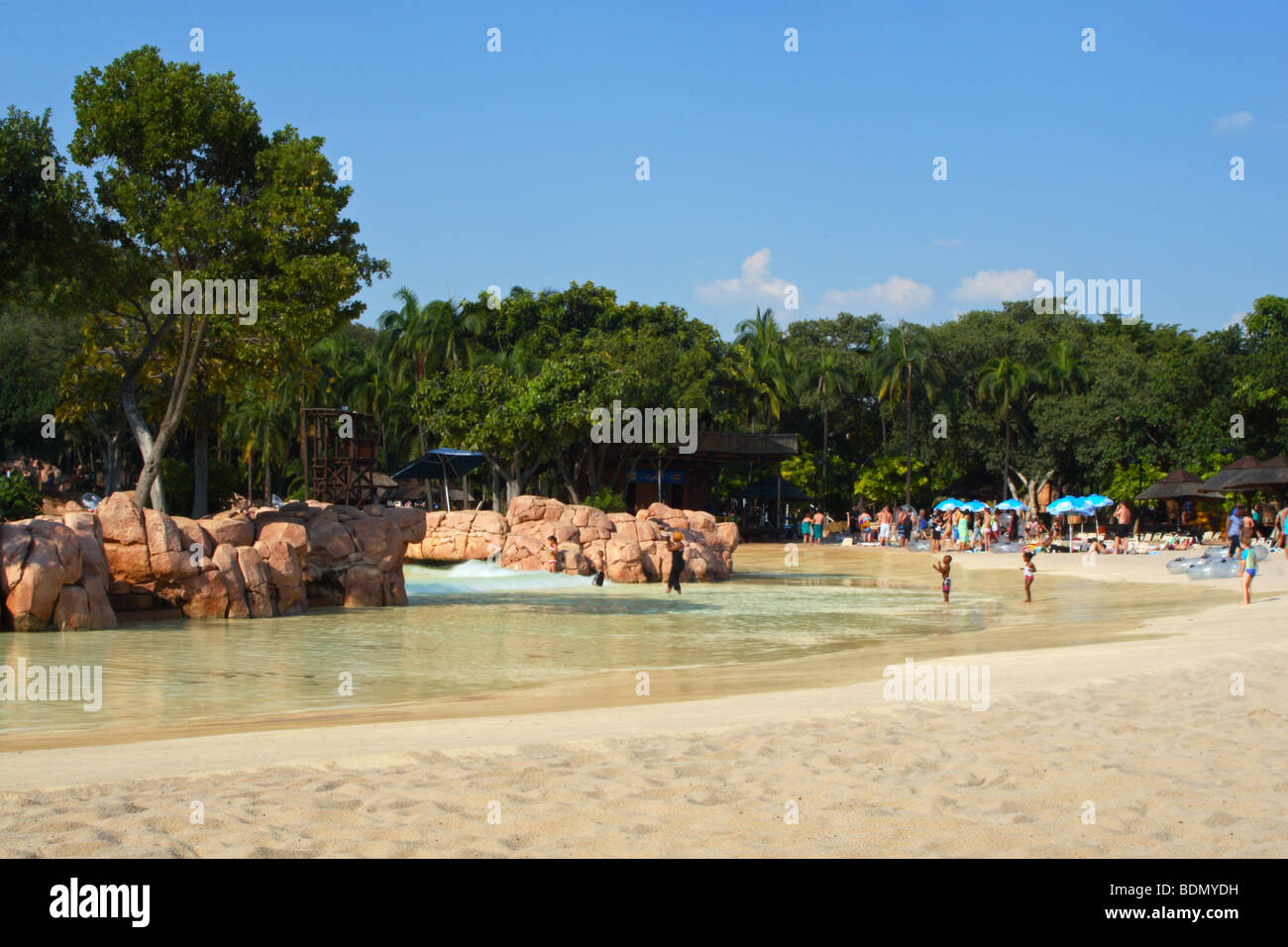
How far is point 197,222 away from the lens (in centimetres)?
2030

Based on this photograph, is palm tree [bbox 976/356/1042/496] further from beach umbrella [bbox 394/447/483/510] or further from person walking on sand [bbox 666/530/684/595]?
person walking on sand [bbox 666/530/684/595]

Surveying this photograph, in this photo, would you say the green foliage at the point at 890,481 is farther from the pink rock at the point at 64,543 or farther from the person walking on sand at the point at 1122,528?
the pink rock at the point at 64,543

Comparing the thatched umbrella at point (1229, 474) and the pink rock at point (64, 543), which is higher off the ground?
the thatched umbrella at point (1229, 474)

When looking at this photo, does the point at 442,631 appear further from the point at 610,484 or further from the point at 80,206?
the point at 610,484

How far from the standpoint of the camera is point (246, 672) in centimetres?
1282

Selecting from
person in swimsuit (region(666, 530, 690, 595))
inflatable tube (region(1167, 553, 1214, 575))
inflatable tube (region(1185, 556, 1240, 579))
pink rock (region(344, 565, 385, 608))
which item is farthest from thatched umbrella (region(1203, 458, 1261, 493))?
pink rock (region(344, 565, 385, 608))

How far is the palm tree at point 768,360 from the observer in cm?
5859

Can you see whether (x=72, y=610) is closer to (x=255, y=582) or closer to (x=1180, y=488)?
(x=255, y=582)

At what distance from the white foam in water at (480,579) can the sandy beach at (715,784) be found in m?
17.9

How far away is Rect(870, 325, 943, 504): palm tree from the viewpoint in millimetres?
58625

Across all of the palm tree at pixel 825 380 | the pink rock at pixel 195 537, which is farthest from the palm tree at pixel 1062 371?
the pink rock at pixel 195 537

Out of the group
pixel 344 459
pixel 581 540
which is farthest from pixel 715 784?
pixel 344 459
